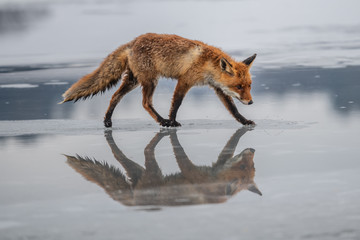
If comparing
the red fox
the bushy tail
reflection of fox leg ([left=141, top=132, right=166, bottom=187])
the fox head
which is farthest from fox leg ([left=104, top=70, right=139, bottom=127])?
reflection of fox leg ([left=141, top=132, right=166, bottom=187])

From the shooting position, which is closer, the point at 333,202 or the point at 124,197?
the point at 333,202

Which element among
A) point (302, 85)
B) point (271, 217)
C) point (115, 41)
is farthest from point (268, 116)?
point (115, 41)

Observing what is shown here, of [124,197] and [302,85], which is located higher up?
[124,197]

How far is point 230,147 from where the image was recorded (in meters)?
7.68

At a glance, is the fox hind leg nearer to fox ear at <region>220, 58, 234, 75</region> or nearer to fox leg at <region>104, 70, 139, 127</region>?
fox ear at <region>220, 58, 234, 75</region>

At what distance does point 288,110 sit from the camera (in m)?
10.9

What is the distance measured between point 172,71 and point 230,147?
8.73 feet

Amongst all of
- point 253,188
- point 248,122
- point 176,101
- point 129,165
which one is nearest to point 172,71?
point 176,101

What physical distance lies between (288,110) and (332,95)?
173 cm

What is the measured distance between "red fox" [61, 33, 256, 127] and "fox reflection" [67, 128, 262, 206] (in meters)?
2.30

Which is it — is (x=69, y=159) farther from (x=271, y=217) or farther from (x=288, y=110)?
(x=288, y=110)

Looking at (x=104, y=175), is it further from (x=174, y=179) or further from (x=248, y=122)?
(x=248, y=122)

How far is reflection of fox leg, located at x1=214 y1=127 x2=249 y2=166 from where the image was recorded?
6.91 metres

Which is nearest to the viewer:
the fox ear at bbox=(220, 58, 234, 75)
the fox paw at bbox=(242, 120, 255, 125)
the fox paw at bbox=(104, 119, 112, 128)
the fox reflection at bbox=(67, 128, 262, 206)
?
the fox reflection at bbox=(67, 128, 262, 206)
